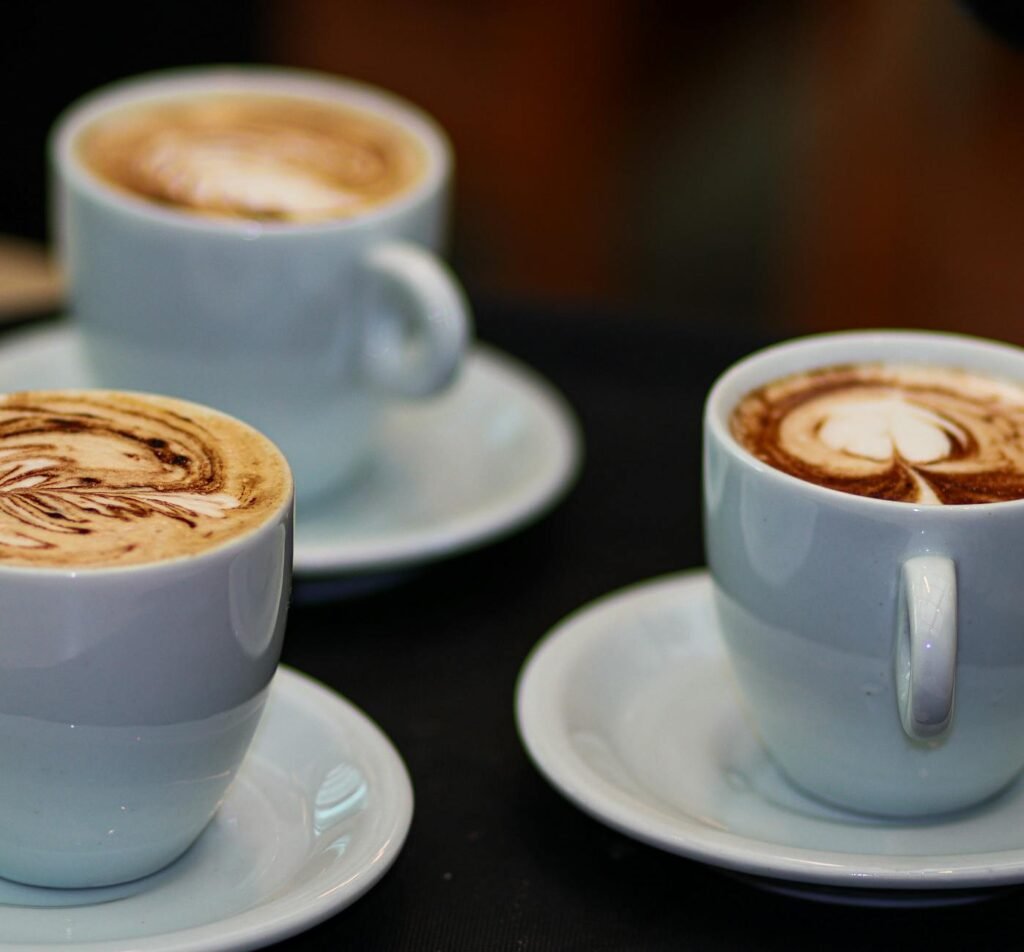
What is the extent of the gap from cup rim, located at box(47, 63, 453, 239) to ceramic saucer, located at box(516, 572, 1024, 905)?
0.28 meters

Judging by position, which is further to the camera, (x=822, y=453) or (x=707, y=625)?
(x=707, y=625)

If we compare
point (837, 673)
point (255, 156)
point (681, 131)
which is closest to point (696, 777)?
point (837, 673)

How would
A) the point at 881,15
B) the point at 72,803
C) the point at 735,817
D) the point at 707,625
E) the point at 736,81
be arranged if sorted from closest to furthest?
the point at 72,803 < the point at 735,817 < the point at 707,625 < the point at 881,15 < the point at 736,81

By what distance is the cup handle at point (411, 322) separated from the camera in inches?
36.6

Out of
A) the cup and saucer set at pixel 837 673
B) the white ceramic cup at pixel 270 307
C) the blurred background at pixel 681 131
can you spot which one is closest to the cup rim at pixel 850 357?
the cup and saucer set at pixel 837 673

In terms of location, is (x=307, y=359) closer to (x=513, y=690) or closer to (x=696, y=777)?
(x=513, y=690)

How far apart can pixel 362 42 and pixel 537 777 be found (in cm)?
167

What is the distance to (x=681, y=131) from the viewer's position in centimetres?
213

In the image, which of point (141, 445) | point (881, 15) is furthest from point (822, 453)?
point (881, 15)

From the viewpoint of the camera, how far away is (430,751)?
0.75m

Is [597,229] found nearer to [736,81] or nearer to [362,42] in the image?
[736,81]

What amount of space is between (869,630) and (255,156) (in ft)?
1.84

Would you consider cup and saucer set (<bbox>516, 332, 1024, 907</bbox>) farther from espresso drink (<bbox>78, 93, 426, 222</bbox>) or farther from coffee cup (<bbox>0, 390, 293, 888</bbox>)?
espresso drink (<bbox>78, 93, 426, 222</bbox>)

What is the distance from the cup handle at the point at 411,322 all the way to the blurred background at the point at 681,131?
0.88 m
